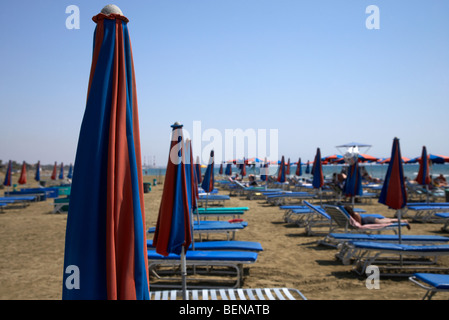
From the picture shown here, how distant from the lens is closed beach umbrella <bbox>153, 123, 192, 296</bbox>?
3684 millimetres

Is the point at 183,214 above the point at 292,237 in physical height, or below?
above

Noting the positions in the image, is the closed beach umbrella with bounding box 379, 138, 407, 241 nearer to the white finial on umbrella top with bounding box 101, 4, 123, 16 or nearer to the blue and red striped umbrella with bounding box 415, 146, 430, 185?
the white finial on umbrella top with bounding box 101, 4, 123, 16

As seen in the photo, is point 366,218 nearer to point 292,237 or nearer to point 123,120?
point 292,237

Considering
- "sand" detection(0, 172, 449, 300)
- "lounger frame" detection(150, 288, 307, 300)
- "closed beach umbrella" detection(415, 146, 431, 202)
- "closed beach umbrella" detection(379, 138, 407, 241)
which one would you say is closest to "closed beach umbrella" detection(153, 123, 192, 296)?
"lounger frame" detection(150, 288, 307, 300)

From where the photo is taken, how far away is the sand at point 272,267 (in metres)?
4.98

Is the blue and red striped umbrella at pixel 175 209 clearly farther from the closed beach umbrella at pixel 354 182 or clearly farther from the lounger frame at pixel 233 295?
the closed beach umbrella at pixel 354 182

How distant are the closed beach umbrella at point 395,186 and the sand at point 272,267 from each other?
1.35m

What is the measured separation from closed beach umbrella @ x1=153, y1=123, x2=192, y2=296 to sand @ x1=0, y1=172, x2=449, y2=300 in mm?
2170

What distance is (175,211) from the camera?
3.74m

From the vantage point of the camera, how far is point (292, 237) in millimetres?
9070

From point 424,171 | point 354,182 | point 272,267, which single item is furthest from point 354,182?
point 272,267

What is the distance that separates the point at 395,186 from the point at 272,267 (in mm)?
2851
